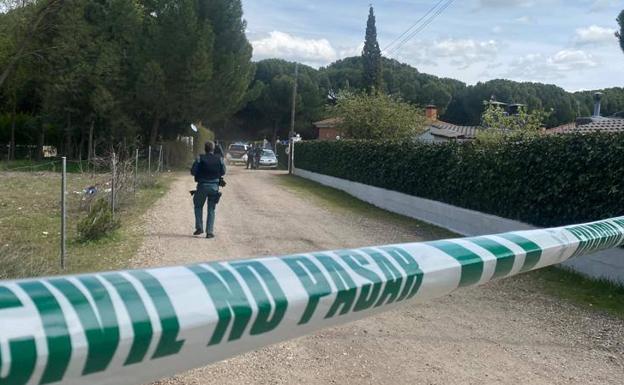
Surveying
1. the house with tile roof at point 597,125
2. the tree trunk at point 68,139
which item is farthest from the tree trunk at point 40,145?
Result: the house with tile roof at point 597,125

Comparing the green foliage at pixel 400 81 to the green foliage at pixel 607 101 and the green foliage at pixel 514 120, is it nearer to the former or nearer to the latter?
the green foliage at pixel 607 101

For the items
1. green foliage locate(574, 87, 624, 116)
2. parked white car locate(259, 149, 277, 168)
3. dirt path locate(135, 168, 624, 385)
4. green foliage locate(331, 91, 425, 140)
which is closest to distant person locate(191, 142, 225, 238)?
dirt path locate(135, 168, 624, 385)

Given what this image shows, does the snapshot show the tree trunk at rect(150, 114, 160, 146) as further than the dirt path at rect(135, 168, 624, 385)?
Yes

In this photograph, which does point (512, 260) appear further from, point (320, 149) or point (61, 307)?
point (320, 149)

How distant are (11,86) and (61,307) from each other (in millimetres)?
43464

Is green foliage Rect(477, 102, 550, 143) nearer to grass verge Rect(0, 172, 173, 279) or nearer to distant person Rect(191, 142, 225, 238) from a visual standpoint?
distant person Rect(191, 142, 225, 238)

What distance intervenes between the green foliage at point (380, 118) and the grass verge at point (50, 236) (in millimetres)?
15791

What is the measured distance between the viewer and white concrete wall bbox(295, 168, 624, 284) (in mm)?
7944

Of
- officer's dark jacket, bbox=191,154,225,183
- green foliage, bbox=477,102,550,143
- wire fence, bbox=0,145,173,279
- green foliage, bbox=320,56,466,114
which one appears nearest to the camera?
wire fence, bbox=0,145,173,279

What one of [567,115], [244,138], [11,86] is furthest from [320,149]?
[244,138]

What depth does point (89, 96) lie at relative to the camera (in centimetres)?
3228

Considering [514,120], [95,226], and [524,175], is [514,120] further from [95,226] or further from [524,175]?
[95,226]

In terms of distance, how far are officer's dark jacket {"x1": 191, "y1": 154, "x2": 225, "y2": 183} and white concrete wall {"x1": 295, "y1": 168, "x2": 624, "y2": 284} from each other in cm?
560

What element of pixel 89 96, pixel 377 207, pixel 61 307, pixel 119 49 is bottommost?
pixel 377 207
